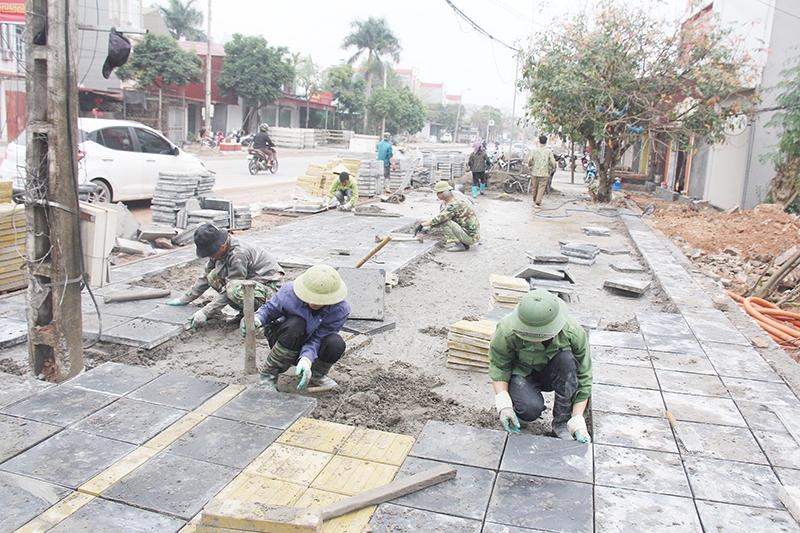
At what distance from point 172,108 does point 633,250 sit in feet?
101

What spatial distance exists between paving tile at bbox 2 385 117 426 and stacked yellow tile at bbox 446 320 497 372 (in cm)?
252

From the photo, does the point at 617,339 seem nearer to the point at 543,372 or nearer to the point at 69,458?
the point at 543,372

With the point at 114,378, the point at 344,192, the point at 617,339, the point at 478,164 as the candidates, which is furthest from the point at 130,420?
the point at 478,164

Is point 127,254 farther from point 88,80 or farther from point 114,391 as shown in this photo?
point 88,80

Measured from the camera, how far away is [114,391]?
4.10 metres

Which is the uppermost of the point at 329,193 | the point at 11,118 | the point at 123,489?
the point at 11,118

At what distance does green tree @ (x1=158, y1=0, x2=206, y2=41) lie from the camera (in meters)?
58.5

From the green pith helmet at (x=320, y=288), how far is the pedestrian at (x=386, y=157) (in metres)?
13.8

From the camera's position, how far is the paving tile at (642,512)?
9.29ft

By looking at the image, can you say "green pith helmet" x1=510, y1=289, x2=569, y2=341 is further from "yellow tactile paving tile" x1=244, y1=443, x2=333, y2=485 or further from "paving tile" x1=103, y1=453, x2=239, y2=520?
"paving tile" x1=103, y1=453, x2=239, y2=520

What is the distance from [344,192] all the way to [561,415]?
35.3ft

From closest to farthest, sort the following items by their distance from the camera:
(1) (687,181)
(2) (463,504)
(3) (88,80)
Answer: (2) (463,504) < (1) (687,181) < (3) (88,80)

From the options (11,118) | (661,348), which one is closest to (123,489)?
(661,348)

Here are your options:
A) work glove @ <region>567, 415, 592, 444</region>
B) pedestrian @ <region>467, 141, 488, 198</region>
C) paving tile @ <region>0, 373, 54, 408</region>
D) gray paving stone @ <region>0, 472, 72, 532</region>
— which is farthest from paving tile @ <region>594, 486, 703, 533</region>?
pedestrian @ <region>467, 141, 488, 198</region>
